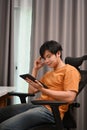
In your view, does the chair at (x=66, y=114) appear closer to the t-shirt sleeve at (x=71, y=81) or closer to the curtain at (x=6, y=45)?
the t-shirt sleeve at (x=71, y=81)

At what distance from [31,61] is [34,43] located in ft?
0.75

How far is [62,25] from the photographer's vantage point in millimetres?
2709

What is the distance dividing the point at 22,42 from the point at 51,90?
1.29 meters

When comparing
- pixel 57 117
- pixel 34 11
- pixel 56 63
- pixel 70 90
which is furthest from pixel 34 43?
pixel 57 117

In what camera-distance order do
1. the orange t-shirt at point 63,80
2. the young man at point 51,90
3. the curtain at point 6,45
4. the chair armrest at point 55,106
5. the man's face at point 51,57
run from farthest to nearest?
1. the curtain at point 6,45
2. the man's face at point 51,57
3. the orange t-shirt at point 63,80
4. the young man at point 51,90
5. the chair armrest at point 55,106

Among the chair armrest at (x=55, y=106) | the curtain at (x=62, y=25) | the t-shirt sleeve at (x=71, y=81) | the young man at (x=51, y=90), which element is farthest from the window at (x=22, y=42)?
the chair armrest at (x=55, y=106)

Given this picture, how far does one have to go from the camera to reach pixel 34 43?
269cm

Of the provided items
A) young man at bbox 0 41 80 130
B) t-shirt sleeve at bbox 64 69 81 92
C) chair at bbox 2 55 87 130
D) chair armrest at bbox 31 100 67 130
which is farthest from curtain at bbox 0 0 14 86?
chair armrest at bbox 31 100 67 130

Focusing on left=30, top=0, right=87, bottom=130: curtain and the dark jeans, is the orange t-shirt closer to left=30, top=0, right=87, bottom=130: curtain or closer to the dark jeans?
the dark jeans

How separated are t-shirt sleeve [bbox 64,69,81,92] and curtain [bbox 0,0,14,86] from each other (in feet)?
3.82

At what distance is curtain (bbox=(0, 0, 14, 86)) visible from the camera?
2666 mm

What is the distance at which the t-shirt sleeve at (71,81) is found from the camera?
1.58 m

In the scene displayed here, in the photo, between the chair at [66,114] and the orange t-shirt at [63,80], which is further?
the orange t-shirt at [63,80]

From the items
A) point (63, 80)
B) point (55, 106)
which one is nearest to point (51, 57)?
point (63, 80)
